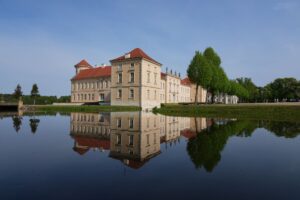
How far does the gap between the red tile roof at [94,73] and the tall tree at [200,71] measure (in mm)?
21993

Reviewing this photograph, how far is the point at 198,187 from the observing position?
5406 mm

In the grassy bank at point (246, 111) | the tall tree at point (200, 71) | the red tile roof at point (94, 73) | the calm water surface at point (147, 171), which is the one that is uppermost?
the red tile roof at point (94, 73)

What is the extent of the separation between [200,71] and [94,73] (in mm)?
30109

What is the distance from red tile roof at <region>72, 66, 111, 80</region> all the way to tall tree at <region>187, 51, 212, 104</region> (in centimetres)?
2199

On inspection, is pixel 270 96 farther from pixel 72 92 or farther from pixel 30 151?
pixel 30 151

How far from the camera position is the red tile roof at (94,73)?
209 ft

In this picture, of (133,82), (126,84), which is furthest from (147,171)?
(126,84)

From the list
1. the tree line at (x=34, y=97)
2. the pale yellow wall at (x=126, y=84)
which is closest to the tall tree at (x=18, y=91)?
the tree line at (x=34, y=97)

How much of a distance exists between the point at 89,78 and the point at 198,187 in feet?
206

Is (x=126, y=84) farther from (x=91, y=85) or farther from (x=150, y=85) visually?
(x=91, y=85)

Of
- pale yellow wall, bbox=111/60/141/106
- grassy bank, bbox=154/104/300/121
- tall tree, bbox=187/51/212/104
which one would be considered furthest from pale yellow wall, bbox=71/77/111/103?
grassy bank, bbox=154/104/300/121

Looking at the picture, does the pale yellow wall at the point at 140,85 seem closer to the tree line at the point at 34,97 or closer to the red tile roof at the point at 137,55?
the red tile roof at the point at 137,55

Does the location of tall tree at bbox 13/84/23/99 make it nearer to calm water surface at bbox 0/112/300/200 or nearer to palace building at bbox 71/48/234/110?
palace building at bbox 71/48/234/110

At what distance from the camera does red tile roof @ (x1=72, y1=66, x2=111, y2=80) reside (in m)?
63.8
